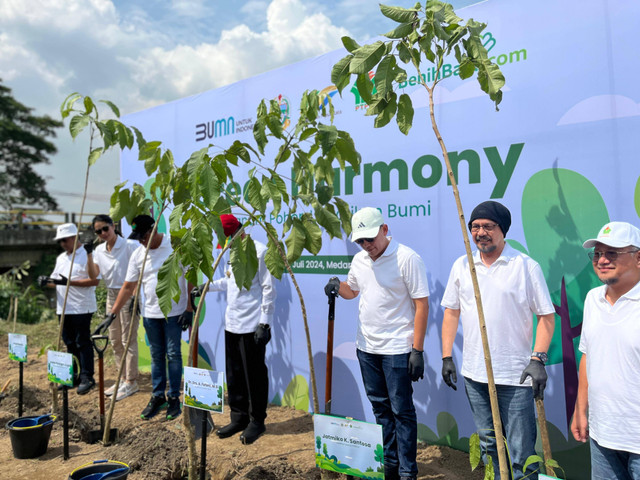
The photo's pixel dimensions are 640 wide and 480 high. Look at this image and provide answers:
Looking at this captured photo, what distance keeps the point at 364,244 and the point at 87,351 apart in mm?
3442

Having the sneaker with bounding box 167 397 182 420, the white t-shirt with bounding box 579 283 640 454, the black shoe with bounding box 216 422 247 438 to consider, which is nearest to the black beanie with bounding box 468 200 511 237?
the white t-shirt with bounding box 579 283 640 454

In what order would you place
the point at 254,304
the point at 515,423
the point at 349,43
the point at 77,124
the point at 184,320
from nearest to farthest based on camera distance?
the point at 349,43, the point at 515,423, the point at 77,124, the point at 254,304, the point at 184,320

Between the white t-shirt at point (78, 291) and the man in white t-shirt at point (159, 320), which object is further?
the white t-shirt at point (78, 291)

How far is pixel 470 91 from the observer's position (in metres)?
3.08

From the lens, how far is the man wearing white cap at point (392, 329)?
8.19 ft

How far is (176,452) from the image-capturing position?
114 inches

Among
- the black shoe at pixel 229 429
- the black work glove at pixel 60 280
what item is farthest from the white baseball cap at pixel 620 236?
the black work glove at pixel 60 280

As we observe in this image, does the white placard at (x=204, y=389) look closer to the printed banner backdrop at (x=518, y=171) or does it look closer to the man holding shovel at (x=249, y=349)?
the man holding shovel at (x=249, y=349)

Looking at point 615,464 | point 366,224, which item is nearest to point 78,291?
point 366,224

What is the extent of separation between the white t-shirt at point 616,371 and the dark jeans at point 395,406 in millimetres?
937

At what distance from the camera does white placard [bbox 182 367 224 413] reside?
235 centimetres

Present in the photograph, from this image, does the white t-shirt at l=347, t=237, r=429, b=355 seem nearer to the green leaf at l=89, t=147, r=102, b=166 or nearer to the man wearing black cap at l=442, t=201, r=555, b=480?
the man wearing black cap at l=442, t=201, r=555, b=480

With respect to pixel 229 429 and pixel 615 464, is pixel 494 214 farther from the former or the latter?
pixel 229 429

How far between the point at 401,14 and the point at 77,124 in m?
2.03
